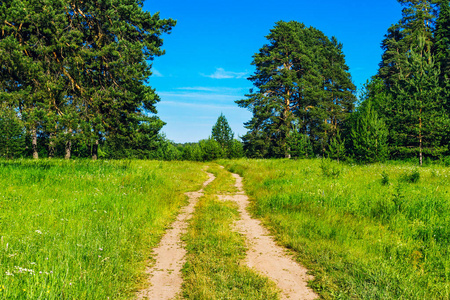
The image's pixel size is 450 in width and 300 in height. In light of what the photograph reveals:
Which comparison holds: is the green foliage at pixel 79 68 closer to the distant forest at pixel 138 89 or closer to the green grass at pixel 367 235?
the distant forest at pixel 138 89

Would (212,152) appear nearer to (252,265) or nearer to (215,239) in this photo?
(215,239)

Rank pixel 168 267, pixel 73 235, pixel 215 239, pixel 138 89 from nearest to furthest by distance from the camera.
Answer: pixel 168 267, pixel 73 235, pixel 215 239, pixel 138 89

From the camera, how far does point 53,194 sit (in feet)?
25.4

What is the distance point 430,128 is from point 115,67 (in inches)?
1238

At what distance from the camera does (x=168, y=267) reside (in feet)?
15.6

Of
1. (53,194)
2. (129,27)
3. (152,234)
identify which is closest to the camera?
(152,234)

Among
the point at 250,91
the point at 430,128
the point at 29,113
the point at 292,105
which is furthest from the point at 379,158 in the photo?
the point at 29,113

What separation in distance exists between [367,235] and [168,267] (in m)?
4.69

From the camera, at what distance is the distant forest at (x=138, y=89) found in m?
18.1

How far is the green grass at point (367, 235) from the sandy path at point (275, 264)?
0.79ft

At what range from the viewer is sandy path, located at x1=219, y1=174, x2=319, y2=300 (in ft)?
12.7

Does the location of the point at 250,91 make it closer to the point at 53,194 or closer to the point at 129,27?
the point at 129,27

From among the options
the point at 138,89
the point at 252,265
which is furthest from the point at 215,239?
the point at 138,89

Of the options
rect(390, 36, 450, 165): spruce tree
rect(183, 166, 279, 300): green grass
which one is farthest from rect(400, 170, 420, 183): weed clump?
rect(390, 36, 450, 165): spruce tree
